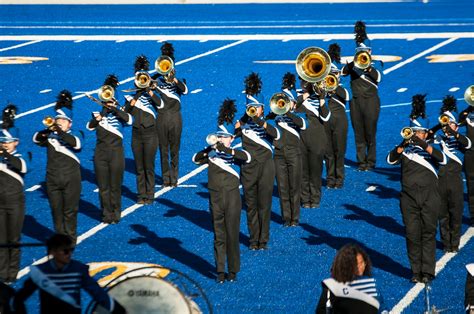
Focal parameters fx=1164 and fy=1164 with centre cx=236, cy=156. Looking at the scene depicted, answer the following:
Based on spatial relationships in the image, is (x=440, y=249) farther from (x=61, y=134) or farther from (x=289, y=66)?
(x=289, y=66)

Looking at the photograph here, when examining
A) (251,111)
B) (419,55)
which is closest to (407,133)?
(251,111)

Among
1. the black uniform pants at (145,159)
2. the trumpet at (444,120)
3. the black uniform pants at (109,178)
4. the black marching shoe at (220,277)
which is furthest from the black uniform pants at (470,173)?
the black uniform pants at (109,178)

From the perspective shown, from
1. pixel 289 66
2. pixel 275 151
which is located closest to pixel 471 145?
pixel 275 151

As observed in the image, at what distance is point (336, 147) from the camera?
16.8m

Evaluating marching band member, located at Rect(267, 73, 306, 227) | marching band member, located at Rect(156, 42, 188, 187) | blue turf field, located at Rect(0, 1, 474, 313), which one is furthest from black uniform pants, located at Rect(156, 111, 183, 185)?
marching band member, located at Rect(267, 73, 306, 227)

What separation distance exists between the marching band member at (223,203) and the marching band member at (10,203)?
75.7 inches

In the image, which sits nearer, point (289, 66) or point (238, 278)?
point (238, 278)

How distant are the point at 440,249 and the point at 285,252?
1.82 m

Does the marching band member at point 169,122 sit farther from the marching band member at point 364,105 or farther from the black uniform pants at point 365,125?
the black uniform pants at point 365,125

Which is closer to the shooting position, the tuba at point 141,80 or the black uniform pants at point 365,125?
the tuba at point 141,80

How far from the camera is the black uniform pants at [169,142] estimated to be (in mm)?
17047

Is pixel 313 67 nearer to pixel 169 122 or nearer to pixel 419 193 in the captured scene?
pixel 169 122

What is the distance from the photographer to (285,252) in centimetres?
1366

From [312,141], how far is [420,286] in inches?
150
